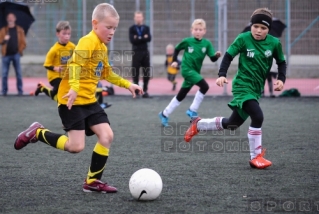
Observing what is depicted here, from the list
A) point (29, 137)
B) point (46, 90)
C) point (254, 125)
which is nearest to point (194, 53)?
point (46, 90)

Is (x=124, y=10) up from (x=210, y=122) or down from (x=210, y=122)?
up

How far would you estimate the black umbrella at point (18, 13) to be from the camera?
16922mm

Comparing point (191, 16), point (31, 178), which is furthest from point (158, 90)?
point (31, 178)

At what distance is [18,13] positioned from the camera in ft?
55.8

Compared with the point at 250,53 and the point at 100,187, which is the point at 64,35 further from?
the point at 100,187

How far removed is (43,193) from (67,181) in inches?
22.4

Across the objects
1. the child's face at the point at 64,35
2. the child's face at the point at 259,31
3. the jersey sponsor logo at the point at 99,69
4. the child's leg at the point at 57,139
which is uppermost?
the child's face at the point at 259,31

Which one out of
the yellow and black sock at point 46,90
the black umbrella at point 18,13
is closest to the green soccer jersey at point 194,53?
the yellow and black sock at point 46,90

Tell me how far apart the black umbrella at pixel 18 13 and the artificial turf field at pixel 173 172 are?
6115mm

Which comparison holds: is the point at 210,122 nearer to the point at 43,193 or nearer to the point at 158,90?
the point at 43,193

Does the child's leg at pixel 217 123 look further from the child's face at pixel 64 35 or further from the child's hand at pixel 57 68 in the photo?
the child's face at pixel 64 35

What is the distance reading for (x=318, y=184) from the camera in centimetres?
583

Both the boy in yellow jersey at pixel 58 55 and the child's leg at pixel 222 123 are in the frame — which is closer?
the child's leg at pixel 222 123

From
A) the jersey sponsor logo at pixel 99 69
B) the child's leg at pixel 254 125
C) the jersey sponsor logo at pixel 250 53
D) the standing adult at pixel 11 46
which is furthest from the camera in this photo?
the standing adult at pixel 11 46
